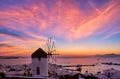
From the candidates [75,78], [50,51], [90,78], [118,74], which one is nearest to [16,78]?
[75,78]

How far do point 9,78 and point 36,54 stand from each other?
8333 millimetres

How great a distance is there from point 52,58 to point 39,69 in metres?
7.50

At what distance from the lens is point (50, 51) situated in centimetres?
3478

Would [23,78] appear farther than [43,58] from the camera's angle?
No

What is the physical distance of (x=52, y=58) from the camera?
35062mm

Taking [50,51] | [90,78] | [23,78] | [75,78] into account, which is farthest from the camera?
[50,51]

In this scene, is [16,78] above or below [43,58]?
below

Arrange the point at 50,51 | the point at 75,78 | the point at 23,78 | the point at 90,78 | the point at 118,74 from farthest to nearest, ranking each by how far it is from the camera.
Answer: the point at 118,74, the point at 50,51, the point at 90,78, the point at 75,78, the point at 23,78

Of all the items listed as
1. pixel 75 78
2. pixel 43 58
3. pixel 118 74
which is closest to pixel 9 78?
pixel 75 78

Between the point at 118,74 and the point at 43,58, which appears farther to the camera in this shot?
the point at 118,74

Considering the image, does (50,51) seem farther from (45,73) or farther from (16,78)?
(16,78)

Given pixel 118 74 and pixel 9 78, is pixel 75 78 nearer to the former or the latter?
pixel 9 78

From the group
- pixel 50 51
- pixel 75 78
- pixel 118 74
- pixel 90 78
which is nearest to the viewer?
pixel 75 78

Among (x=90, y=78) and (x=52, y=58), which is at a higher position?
(x=52, y=58)
